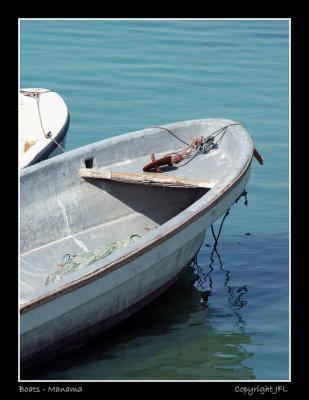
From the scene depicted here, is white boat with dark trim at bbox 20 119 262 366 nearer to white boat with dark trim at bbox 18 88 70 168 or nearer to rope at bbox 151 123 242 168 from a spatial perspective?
rope at bbox 151 123 242 168

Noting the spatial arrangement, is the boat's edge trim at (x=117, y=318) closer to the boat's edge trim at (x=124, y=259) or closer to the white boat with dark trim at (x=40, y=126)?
the boat's edge trim at (x=124, y=259)

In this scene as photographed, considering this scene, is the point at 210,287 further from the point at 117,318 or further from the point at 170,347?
the point at 117,318

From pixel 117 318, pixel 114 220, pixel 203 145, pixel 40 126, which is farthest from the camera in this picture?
pixel 40 126

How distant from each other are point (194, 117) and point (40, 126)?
9.48ft

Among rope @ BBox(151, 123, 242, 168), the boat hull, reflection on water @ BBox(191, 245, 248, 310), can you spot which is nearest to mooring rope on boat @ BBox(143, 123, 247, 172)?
rope @ BBox(151, 123, 242, 168)

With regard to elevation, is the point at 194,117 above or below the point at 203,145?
below

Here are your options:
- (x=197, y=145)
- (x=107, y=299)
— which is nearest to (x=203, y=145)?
(x=197, y=145)

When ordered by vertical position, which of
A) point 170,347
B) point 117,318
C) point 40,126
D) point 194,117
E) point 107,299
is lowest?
point 170,347

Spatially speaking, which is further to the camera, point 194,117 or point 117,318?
point 194,117

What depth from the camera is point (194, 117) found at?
12.8 meters

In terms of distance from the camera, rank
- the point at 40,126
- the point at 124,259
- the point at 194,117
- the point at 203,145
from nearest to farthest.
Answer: the point at 124,259
the point at 203,145
the point at 40,126
the point at 194,117

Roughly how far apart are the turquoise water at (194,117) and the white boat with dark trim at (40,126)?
1157 mm

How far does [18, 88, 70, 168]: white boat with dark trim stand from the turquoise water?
1.16 meters

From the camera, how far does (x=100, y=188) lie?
28.2ft
